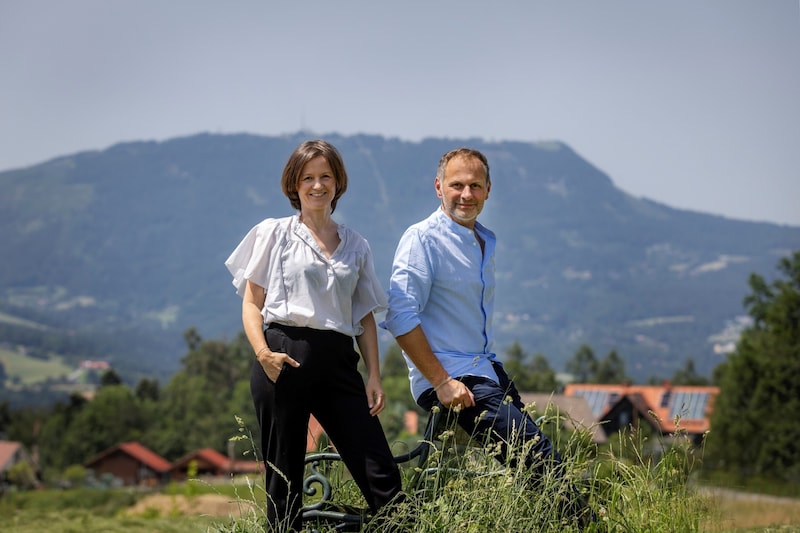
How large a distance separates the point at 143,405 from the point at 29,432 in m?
10.9

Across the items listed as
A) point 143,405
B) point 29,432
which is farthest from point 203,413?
point 29,432

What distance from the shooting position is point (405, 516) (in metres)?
4.62

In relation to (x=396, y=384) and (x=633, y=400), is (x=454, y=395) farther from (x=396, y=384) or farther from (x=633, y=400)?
(x=633, y=400)

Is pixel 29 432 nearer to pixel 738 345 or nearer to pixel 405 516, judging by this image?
pixel 738 345

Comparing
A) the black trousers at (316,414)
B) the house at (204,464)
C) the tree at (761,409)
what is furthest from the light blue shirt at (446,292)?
the house at (204,464)

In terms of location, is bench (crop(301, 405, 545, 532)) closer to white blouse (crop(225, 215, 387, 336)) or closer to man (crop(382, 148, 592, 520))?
man (crop(382, 148, 592, 520))

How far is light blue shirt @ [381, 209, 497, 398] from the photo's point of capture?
4930 millimetres

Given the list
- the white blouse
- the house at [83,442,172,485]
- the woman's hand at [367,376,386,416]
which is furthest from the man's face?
the house at [83,442,172,485]

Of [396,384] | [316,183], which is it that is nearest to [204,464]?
[396,384]

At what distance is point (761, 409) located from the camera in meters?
47.5

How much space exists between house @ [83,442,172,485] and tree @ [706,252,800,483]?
187ft

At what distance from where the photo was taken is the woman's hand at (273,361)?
4.56 meters

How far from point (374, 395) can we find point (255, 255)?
30.2 inches

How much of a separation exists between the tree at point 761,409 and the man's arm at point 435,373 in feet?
139
